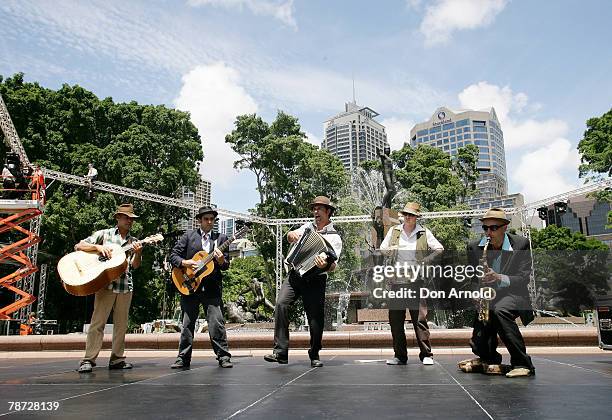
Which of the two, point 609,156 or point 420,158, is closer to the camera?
point 609,156

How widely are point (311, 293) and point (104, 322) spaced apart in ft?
7.26

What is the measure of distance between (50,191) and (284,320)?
976 inches

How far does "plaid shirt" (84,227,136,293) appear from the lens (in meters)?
5.43

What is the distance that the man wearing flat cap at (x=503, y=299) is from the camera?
4.30m

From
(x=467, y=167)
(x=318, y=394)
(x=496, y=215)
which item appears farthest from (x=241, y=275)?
(x=318, y=394)

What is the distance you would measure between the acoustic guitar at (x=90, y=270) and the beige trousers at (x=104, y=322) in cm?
18

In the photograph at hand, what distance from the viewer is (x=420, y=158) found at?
38.2 m

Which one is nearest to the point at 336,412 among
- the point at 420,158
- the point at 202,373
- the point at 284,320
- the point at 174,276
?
the point at 202,373

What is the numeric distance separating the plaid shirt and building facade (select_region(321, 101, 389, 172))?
252ft

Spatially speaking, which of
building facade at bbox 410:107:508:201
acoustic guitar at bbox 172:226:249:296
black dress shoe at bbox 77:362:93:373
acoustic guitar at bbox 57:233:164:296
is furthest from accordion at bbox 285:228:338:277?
building facade at bbox 410:107:508:201

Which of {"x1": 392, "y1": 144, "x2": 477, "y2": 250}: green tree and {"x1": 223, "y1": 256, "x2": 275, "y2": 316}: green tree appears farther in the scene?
{"x1": 223, "y1": 256, "x2": 275, "y2": 316}: green tree

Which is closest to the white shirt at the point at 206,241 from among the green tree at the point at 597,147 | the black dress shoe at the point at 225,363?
the black dress shoe at the point at 225,363

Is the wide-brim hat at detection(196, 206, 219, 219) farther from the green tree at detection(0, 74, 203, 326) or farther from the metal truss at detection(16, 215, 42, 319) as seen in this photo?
the green tree at detection(0, 74, 203, 326)

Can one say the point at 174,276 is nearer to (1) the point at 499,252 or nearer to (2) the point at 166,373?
(2) the point at 166,373
